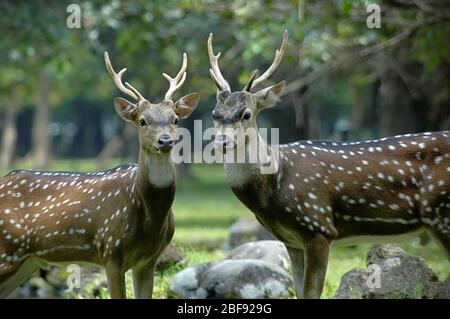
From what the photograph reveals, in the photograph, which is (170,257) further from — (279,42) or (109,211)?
(279,42)

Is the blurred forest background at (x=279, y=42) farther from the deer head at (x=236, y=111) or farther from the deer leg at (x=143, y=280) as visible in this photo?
the deer leg at (x=143, y=280)

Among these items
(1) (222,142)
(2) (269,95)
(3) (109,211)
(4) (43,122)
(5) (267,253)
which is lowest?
(4) (43,122)

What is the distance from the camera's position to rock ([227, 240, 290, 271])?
11.2m

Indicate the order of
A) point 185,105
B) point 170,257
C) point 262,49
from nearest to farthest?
point 185,105
point 170,257
point 262,49

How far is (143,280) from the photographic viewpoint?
334 inches

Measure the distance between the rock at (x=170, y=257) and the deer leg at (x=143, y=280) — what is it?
2619mm

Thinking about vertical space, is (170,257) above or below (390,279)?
below

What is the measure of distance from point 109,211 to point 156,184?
0.58 m

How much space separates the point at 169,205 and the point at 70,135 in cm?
7450

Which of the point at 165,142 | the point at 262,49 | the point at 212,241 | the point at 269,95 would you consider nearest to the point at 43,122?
the point at 212,241

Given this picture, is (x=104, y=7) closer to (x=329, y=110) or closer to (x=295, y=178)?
(x=295, y=178)

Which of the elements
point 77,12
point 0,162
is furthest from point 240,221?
point 0,162

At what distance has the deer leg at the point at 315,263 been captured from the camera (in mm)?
8148

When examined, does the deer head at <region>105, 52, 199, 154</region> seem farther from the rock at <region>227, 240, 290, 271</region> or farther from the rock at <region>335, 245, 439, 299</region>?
the rock at <region>227, 240, 290, 271</region>
